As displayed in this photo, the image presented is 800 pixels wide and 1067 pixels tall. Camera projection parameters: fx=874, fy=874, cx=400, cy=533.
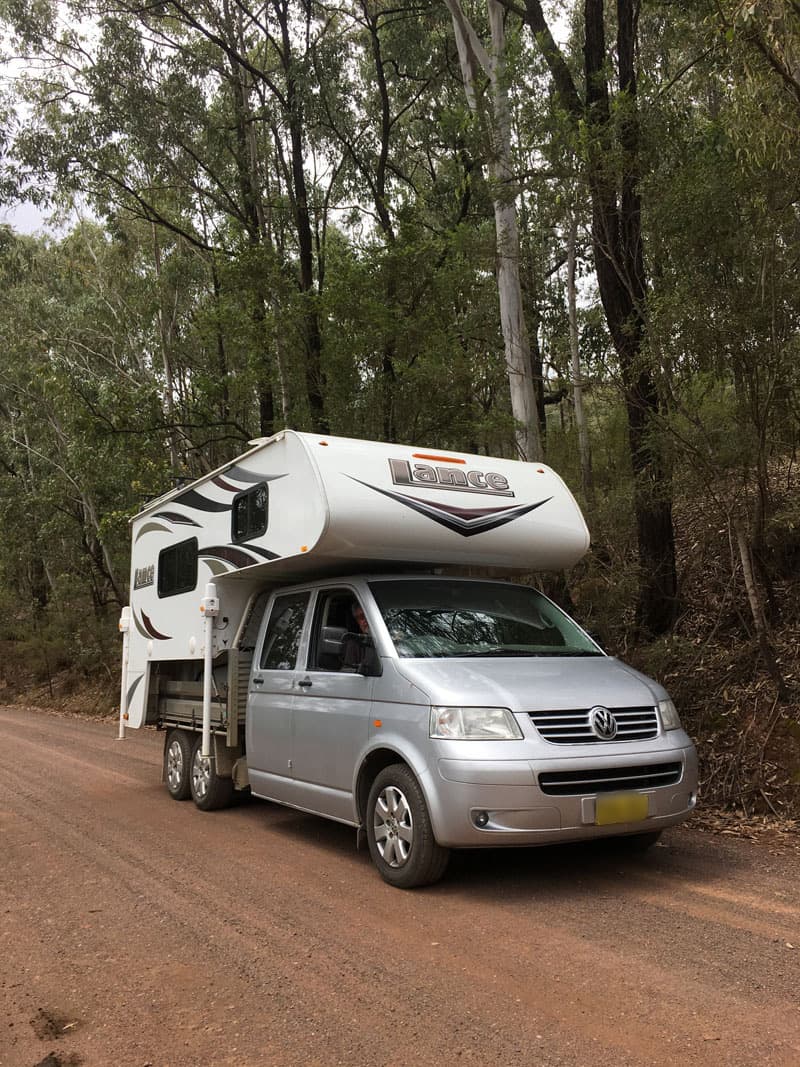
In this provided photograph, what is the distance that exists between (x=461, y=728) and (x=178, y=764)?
4681 millimetres

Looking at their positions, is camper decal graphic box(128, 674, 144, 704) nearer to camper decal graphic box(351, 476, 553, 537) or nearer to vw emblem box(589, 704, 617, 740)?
camper decal graphic box(351, 476, 553, 537)

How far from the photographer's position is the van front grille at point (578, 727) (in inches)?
200

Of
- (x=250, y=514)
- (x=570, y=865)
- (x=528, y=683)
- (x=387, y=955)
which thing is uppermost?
(x=250, y=514)

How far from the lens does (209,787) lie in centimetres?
797

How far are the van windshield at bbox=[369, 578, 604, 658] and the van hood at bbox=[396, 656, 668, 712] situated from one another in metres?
0.24

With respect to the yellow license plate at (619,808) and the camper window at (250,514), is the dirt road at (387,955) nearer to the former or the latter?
the yellow license plate at (619,808)

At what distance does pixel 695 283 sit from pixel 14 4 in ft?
54.8

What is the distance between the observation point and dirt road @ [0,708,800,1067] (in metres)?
3.38

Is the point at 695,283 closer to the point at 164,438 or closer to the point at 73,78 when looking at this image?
the point at 164,438

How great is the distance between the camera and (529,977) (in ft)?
12.9

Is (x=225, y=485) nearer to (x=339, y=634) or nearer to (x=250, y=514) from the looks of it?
(x=250, y=514)

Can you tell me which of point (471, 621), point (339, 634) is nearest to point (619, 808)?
point (471, 621)

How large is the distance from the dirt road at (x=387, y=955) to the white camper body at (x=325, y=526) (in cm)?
208

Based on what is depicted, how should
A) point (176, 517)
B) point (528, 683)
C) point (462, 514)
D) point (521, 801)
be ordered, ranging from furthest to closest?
point (176, 517), point (462, 514), point (528, 683), point (521, 801)
